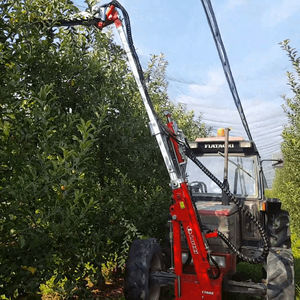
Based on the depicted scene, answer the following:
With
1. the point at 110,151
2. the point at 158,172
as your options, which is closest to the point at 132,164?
the point at 110,151

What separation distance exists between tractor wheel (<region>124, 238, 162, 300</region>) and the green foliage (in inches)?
15.3

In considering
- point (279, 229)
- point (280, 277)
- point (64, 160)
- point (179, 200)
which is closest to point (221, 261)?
point (280, 277)

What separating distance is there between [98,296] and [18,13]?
4.35 meters

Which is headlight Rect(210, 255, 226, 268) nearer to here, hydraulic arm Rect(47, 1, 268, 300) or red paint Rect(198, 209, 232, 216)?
hydraulic arm Rect(47, 1, 268, 300)

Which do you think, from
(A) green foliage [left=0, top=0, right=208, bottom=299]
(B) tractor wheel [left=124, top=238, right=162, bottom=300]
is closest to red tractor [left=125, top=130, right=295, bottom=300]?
(B) tractor wheel [left=124, top=238, right=162, bottom=300]

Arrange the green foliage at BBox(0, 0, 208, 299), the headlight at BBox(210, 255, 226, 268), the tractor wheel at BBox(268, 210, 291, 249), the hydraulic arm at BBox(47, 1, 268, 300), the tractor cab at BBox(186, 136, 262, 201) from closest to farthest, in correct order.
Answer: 1. the green foliage at BBox(0, 0, 208, 299)
2. the hydraulic arm at BBox(47, 1, 268, 300)
3. the headlight at BBox(210, 255, 226, 268)
4. the tractor cab at BBox(186, 136, 262, 201)
5. the tractor wheel at BBox(268, 210, 291, 249)

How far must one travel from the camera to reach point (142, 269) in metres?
4.54

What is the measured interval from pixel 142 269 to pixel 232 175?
8.24ft

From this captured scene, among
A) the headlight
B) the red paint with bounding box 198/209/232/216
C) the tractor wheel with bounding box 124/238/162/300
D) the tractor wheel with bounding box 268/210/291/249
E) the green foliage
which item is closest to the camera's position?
the green foliage

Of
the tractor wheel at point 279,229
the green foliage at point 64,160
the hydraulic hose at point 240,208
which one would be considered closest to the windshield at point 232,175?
the green foliage at point 64,160

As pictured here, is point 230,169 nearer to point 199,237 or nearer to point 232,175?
point 232,175

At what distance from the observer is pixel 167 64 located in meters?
13.3

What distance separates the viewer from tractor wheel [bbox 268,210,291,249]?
20.6 feet

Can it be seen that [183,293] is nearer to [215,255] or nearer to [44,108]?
[215,255]
